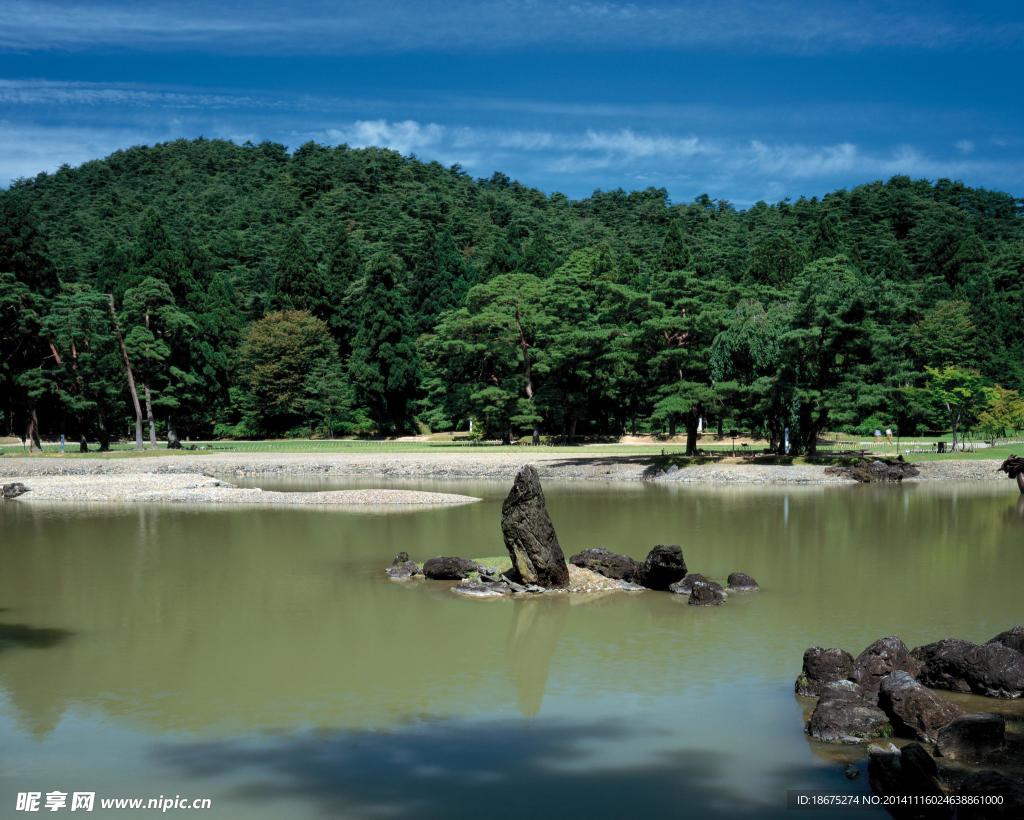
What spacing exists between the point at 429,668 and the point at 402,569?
6061 millimetres

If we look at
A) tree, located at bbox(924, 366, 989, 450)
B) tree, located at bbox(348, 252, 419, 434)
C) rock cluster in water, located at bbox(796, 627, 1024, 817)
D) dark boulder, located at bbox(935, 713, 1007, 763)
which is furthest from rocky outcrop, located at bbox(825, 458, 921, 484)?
tree, located at bbox(348, 252, 419, 434)

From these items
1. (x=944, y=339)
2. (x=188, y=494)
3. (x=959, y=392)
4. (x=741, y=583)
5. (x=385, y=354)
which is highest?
(x=944, y=339)

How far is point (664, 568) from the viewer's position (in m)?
16.2

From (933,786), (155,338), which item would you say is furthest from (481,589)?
(155,338)

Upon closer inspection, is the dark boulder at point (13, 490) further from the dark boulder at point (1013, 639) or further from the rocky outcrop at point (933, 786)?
the rocky outcrop at point (933, 786)

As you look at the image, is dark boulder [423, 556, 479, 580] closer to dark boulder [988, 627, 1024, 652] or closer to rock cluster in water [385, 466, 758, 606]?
rock cluster in water [385, 466, 758, 606]

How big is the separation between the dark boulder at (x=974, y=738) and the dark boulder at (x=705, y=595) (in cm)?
662

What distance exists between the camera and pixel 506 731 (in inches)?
373

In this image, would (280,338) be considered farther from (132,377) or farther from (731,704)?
(731,704)

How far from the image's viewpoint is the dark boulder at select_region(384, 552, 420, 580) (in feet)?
57.5

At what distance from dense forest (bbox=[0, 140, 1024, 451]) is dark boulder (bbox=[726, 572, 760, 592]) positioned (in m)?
20.8

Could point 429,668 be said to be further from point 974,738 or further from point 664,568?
point 974,738

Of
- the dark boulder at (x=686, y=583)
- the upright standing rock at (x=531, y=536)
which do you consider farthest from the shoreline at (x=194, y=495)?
the dark boulder at (x=686, y=583)

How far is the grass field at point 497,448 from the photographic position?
41438mm
